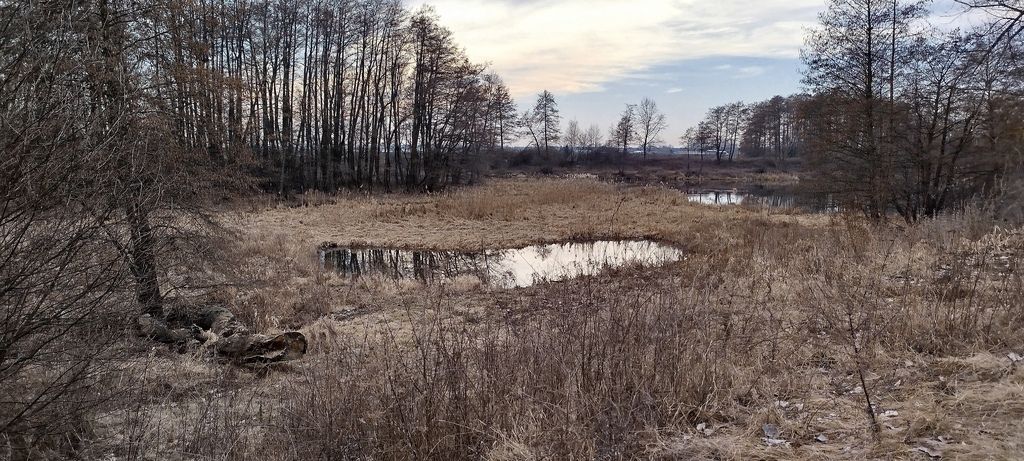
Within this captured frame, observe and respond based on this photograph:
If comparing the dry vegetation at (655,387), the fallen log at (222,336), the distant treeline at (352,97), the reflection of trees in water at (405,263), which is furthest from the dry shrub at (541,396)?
the distant treeline at (352,97)

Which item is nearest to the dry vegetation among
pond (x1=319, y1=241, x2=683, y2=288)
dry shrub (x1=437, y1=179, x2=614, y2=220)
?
pond (x1=319, y1=241, x2=683, y2=288)

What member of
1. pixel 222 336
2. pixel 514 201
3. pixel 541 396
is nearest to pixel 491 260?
pixel 222 336

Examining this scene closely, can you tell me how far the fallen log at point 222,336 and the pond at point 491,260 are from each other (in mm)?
4354

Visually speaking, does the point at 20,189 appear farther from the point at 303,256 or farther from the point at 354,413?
the point at 303,256

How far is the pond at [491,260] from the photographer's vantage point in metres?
12.3

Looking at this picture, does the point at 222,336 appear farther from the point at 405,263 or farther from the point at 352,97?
the point at 352,97

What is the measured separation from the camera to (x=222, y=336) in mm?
7332

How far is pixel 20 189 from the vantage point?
10.7ft

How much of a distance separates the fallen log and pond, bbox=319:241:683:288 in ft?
14.3

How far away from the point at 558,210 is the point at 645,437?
19.9m

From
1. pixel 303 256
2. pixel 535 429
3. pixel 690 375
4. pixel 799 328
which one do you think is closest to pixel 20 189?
pixel 535 429

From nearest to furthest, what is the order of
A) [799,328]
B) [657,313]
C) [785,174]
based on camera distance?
[657,313], [799,328], [785,174]

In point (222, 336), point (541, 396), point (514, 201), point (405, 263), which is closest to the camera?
point (541, 396)

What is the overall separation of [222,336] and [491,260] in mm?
8081
